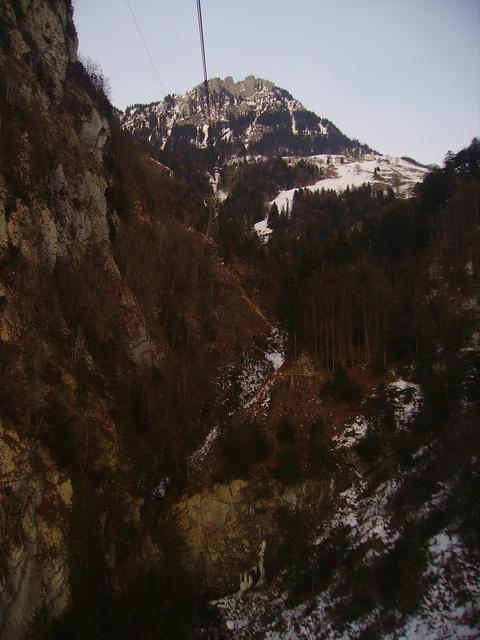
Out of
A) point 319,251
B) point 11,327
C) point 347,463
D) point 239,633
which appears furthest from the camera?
point 319,251

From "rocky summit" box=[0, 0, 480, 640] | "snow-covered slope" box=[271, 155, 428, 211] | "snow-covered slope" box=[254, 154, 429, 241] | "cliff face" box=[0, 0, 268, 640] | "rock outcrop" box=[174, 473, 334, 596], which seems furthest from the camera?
"snow-covered slope" box=[271, 155, 428, 211]

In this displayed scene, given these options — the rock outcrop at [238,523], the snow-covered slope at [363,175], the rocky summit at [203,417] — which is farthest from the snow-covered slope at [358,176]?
the rock outcrop at [238,523]

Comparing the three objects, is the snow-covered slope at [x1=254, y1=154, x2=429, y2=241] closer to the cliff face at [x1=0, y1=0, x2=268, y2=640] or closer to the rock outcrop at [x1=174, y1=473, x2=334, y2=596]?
the cliff face at [x1=0, y1=0, x2=268, y2=640]

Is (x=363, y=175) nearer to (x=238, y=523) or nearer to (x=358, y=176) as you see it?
(x=358, y=176)

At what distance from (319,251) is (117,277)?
2889 centimetres

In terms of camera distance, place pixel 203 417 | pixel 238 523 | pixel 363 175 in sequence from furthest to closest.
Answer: pixel 363 175 → pixel 203 417 → pixel 238 523

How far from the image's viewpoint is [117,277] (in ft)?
122

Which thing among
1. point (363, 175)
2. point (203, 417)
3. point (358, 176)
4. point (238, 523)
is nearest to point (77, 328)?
point (203, 417)

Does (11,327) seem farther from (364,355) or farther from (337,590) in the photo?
(364,355)

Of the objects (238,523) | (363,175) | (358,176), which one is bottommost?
(238,523)

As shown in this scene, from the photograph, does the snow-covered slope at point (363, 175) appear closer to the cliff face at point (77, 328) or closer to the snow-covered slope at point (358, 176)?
the snow-covered slope at point (358, 176)

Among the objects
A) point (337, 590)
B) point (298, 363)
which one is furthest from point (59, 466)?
point (298, 363)

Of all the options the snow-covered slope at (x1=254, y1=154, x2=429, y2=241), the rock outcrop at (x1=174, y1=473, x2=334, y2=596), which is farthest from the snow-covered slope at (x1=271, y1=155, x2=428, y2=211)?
the rock outcrop at (x1=174, y1=473, x2=334, y2=596)

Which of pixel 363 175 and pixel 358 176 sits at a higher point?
pixel 363 175
